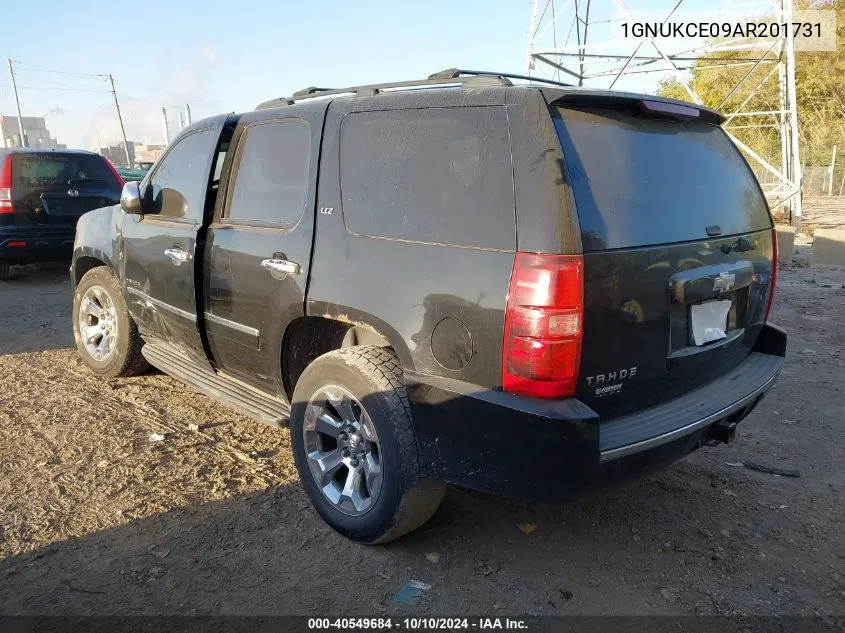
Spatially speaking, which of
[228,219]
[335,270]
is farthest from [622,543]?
[228,219]

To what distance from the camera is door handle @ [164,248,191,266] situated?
3.81m

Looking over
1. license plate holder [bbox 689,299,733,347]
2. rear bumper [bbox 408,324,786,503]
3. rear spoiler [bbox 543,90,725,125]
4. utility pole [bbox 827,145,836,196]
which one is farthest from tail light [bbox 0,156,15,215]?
utility pole [bbox 827,145,836,196]

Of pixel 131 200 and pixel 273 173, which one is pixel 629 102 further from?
pixel 131 200

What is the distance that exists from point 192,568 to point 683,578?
2.13 metres

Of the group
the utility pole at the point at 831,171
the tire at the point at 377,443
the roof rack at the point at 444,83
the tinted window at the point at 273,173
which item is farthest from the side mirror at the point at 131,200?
the utility pole at the point at 831,171

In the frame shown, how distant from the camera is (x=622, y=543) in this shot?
3.04 m

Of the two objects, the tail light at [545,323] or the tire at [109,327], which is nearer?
the tail light at [545,323]

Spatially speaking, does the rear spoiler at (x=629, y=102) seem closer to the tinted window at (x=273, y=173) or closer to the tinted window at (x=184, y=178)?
the tinted window at (x=273, y=173)

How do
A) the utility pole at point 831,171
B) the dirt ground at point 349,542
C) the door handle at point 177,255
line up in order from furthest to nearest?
1. the utility pole at point 831,171
2. the door handle at point 177,255
3. the dirt ground at point 349,542

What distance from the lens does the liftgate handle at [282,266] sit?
310 centimetres

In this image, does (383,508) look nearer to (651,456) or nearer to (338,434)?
(338,434)

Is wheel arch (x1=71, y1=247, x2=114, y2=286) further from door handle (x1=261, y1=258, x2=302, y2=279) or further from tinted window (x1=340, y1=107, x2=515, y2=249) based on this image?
tinted window (x1=340, y1=107, x2=515, y2=249)

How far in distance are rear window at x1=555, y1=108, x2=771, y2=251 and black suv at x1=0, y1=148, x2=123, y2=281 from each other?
27.4ft

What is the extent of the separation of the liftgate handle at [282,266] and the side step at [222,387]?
0.75m
